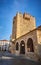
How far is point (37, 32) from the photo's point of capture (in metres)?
9.29

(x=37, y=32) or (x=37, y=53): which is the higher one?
(x=37, y=32)

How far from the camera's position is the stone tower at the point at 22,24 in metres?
21.3

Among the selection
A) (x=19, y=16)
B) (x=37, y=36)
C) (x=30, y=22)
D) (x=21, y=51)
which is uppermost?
(x=19, y=16)

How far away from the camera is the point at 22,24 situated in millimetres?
22188

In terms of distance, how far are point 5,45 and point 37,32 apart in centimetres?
3270

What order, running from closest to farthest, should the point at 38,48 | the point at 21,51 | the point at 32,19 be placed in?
the point at 38,48
the point at 21,51
the point at 32,19

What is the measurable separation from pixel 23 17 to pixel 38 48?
15.7m

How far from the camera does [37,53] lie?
889 centimetres

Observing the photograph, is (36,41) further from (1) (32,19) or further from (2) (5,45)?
(2) (5,45)

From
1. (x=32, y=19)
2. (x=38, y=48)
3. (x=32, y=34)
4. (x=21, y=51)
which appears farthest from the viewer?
(x=32, y=19)

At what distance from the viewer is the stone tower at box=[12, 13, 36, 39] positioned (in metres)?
21.3

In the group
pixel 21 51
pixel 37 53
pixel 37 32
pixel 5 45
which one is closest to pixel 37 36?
pixel 37 32

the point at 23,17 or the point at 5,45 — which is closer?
the point at 23,17

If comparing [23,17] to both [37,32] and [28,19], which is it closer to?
[28,19]
